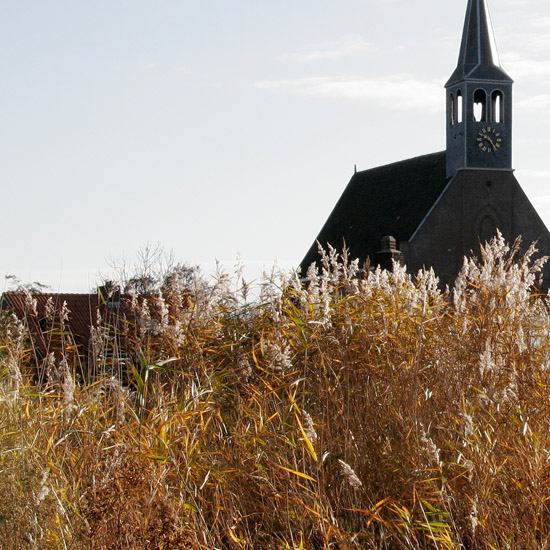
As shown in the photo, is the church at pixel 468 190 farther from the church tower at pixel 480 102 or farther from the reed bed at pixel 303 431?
the reed bed at pixel 303 431

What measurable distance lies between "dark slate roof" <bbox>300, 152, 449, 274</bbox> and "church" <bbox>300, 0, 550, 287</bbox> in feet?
0.24

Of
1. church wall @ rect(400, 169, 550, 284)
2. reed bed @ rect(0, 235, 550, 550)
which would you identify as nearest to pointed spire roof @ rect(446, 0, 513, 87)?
church wall @ rect(400, 169, 550, 284)

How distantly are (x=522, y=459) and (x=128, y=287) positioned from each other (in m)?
3.18

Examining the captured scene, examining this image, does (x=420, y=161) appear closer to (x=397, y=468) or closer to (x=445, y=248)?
(x=445, y=248)

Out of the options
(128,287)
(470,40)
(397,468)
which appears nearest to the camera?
(397,468)

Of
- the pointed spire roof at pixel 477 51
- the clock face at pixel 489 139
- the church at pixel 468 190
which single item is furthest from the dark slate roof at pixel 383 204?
the pointed spire roof at pixel 477 51

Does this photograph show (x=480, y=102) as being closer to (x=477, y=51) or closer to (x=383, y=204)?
(x=477, y=51)

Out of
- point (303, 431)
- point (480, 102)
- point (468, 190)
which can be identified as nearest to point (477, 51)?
point (480, 102)

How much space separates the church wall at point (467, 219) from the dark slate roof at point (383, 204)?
1.93ft

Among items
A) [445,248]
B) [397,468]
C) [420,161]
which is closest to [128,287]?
[397,468]

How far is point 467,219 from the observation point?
4091cm

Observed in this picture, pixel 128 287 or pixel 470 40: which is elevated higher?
pixel 470 40

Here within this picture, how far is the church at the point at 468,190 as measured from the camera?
3978 cm

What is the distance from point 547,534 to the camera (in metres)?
4.77
